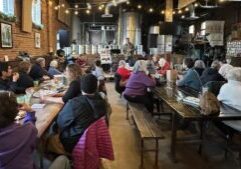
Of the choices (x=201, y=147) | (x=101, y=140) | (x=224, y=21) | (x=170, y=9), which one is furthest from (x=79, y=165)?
(x=224, y=21)

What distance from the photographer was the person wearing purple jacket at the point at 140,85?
5129 millimetres

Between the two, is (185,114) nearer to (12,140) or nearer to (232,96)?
(232,96)

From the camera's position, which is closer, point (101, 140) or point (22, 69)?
point (101, 140)

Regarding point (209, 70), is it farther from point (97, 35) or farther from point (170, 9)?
point (97, 35)

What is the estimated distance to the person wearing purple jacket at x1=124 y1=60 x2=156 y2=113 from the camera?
513 cm

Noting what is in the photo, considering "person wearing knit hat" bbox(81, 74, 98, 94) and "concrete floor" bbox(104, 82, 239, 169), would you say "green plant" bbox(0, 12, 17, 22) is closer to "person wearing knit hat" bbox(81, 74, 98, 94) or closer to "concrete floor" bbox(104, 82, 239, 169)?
"concrete floor" bbox(104, 82, 239, 169)

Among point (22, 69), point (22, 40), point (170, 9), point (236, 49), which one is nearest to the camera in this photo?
point (22, 69)

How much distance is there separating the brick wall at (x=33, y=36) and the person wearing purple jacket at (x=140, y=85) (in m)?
2.77

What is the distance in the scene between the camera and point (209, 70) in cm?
531

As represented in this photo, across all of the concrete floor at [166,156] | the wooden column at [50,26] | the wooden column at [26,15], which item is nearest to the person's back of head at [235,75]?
the concrete floor at [166,156]

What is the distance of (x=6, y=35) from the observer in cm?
631

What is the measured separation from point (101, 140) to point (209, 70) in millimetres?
3295

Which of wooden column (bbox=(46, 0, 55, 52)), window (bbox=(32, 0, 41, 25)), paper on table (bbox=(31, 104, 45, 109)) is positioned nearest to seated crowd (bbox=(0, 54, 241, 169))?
paper on table (bbox=(31, 104, 45, 109))

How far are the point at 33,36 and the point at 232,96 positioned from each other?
6583 millimetres
